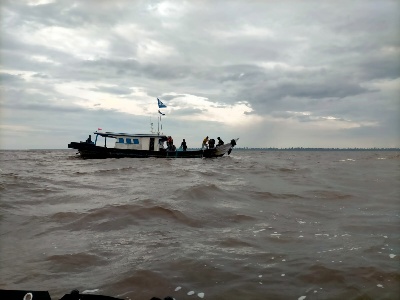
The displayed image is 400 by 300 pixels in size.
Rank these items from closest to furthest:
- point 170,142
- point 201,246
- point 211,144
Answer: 1. point 201,246
2. point 170,142
3. point 211,144

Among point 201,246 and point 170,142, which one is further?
point 170,142

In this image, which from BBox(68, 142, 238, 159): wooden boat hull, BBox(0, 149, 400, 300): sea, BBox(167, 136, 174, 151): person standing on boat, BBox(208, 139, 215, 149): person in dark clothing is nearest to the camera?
BBox(0, 149, 400, 300): sea

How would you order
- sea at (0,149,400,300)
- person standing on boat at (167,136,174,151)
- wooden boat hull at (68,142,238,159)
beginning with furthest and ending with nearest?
person standing on boat at (167,136,174,151), wooden boat hull at (68,142,238,159), sea at (0,149,400,300)

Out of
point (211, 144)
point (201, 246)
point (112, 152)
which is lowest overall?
point (201, 246)

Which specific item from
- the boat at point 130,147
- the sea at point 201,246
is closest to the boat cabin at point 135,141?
the boat at point 130,147

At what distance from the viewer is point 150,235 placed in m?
6.27

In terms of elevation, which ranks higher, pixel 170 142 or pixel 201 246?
pixel 170 142

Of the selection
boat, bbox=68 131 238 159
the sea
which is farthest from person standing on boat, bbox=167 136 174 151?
the sea

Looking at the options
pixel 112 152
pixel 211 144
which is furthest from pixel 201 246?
pixel 211 144

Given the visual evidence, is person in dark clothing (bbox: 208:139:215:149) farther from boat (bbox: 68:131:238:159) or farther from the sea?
the sea

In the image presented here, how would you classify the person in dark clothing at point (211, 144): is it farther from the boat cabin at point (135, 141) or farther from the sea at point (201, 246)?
the sea at point (201, 246)

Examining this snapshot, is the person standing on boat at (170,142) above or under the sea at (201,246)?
above

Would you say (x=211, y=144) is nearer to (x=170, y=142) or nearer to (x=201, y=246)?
(x=170, y=142)

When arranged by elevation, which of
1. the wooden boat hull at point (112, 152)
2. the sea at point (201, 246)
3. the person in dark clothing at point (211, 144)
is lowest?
the sea at point (201, 246)
